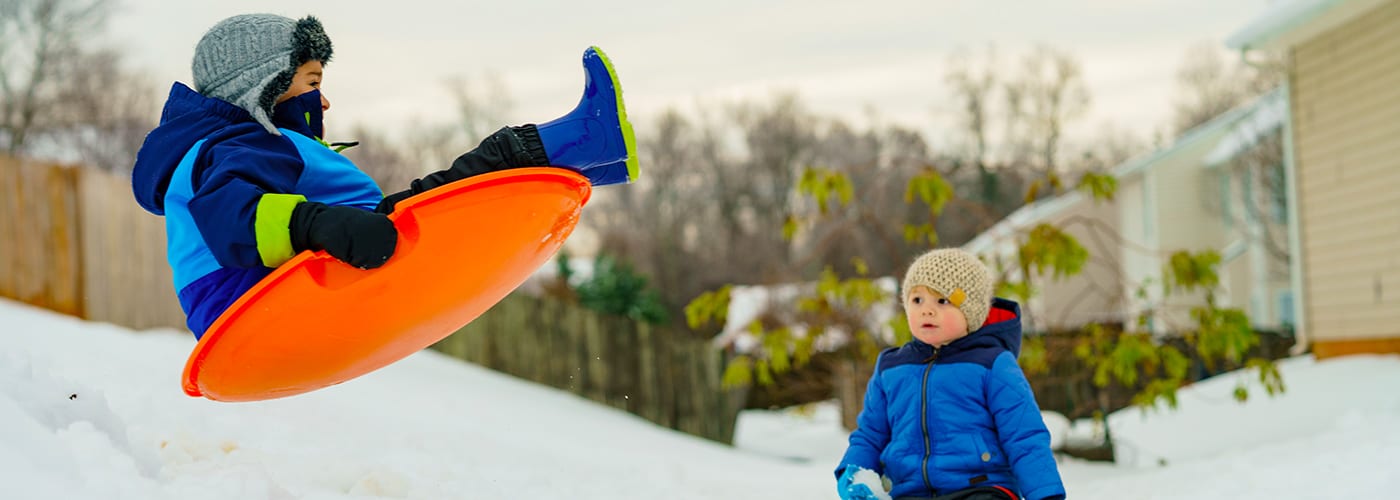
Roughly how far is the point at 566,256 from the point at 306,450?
880 inches

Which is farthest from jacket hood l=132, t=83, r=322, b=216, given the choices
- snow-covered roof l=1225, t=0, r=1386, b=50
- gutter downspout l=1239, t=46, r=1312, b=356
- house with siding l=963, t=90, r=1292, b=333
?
house with siding l=963, t=90, r=1292, b=333

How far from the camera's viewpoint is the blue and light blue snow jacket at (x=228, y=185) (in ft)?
7.35

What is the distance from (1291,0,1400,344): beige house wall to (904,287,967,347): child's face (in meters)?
8.18

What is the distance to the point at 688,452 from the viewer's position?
866 cm

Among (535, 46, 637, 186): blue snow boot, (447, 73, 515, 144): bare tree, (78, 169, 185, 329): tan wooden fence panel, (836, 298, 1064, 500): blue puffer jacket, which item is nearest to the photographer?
(535, 46, 637, 186): blue snow boot

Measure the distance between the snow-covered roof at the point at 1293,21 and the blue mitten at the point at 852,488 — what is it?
8.33 metres

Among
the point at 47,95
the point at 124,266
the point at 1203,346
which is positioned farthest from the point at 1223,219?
the point at 47,95

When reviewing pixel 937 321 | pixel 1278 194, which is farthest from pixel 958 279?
pixel 1278 194

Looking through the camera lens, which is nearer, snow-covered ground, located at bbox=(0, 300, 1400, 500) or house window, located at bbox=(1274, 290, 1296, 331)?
snow-covered ground, located at bbox=(0, 300, 1400, 500)

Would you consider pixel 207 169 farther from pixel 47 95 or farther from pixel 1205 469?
pixel 47 95

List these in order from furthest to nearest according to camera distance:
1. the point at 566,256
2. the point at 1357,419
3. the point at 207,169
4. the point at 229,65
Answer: the point at 566,256, the point at 1357,419, the point at 229,65, the point at 207,169

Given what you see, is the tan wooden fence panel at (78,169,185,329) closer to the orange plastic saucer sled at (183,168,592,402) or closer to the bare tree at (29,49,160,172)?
the orange plastic saucer sled at (183,168,592,402)

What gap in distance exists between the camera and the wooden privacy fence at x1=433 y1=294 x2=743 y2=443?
11.0 meters

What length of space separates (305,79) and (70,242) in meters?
6.74
